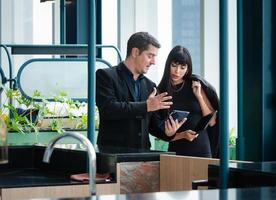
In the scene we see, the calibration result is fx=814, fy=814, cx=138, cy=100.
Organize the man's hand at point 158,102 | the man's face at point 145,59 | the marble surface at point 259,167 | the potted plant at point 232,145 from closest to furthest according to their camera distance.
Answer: the marble surface at point 259,167 < the man's hand at point 158,102 < the man's face at point 145,59 < the potted plant at point 232,145

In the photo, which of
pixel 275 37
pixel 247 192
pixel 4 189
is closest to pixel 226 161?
pixel 247 192

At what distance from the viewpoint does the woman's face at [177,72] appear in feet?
15.1

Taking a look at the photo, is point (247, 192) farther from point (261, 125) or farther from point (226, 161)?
point (261, 125)

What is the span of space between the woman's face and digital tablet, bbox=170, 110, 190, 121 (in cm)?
19

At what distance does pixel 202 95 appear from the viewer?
4.53 metres

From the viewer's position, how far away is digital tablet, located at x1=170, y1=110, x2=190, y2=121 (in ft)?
14.6

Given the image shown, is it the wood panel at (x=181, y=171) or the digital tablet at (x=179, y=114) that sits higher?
the digital tablet at (x=179, y=114)

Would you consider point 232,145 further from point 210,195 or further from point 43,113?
point 210,195

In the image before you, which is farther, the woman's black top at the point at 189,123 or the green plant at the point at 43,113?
the green plant at the point at 43,113

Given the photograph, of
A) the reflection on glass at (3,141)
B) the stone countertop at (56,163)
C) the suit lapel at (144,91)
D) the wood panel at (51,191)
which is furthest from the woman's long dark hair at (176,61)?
the wood panel at (51,191)

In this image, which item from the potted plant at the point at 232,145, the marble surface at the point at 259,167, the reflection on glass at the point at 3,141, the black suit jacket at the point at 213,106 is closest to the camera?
the marble surface at the point at 259,167

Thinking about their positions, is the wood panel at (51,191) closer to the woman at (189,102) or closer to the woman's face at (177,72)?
the woman at (189,102)

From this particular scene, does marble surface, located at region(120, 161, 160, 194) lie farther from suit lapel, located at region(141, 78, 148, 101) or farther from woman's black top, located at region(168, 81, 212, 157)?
suit lapel, located at region(141, 78, 148, 101)

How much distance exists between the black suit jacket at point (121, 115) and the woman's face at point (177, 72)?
21cm
